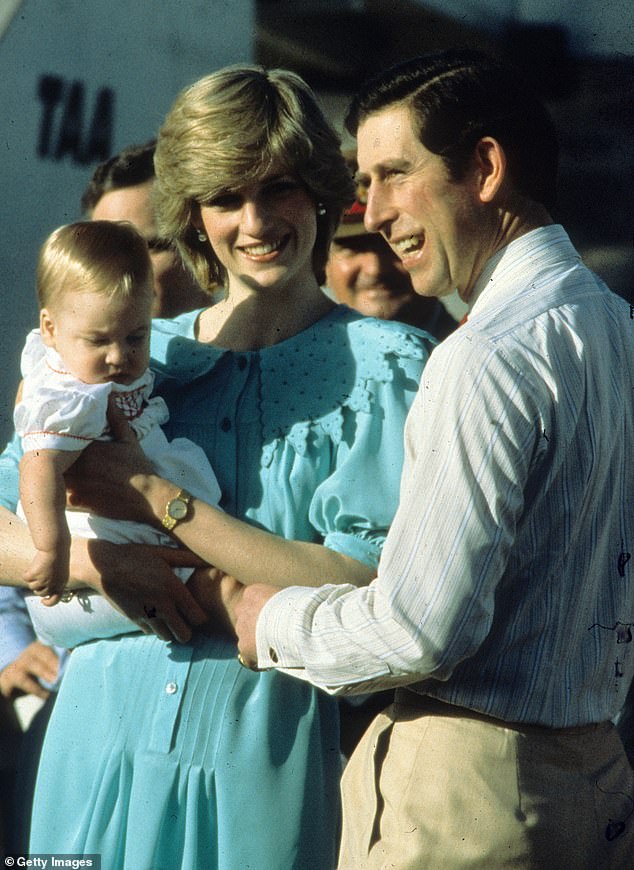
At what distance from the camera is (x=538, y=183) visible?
6.74ft

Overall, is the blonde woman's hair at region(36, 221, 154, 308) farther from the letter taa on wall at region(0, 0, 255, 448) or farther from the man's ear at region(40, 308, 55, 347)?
the letter taa on wall at region(0, 0, 255, 448)

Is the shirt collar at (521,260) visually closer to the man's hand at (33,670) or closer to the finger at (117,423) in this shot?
the finger at (117,423)

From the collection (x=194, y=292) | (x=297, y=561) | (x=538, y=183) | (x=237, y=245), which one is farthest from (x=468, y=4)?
(x=297, y=561)

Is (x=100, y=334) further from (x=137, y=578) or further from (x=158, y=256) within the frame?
(x=158, y=256)

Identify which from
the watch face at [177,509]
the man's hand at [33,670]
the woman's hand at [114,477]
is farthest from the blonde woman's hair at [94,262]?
the man's hand at [33,670]

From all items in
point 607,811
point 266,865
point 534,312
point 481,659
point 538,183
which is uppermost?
point 538,183

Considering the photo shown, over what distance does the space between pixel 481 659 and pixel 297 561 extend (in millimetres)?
598

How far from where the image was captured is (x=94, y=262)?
2.51m

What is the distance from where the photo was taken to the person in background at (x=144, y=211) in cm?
353

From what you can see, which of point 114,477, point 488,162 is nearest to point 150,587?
point 114,477

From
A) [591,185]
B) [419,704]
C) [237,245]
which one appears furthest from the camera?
[591,185]

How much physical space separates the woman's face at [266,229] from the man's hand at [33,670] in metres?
1.44

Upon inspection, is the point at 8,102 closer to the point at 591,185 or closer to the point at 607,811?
the point at 591,185

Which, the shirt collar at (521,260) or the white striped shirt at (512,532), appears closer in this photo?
the white striped shirt at (512,532)
